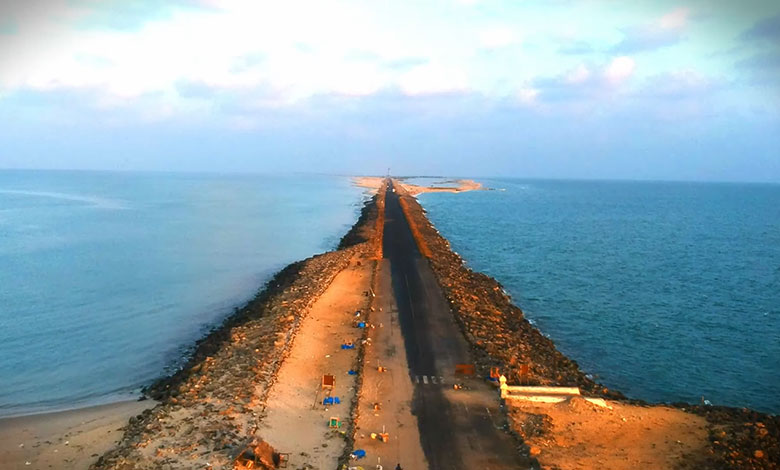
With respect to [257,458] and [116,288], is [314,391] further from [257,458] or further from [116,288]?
[116,288]

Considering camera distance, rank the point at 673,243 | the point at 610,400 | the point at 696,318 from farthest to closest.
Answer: the point at 673,243, the point at 696,318, the point at 610,400

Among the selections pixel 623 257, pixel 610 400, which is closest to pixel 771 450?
pixel 610 400

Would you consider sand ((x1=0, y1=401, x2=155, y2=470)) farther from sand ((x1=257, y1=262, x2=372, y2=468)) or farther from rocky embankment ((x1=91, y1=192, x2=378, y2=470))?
sand ((x1=257, y1=262, x2=372, y2=468))

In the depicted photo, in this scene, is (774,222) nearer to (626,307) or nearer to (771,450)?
(626,307)

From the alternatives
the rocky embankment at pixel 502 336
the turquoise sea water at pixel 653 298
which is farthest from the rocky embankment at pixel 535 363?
the turquoise sea water at pixel 653 298

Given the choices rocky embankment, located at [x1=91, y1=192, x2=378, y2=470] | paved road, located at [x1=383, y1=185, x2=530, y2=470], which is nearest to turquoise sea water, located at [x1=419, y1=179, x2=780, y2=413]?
paved road, located at [x1=383, y1=185, x2=530, y2=470]

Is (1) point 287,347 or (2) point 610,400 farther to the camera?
(1) point 287,347

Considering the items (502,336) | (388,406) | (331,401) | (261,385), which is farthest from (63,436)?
(502,336)
